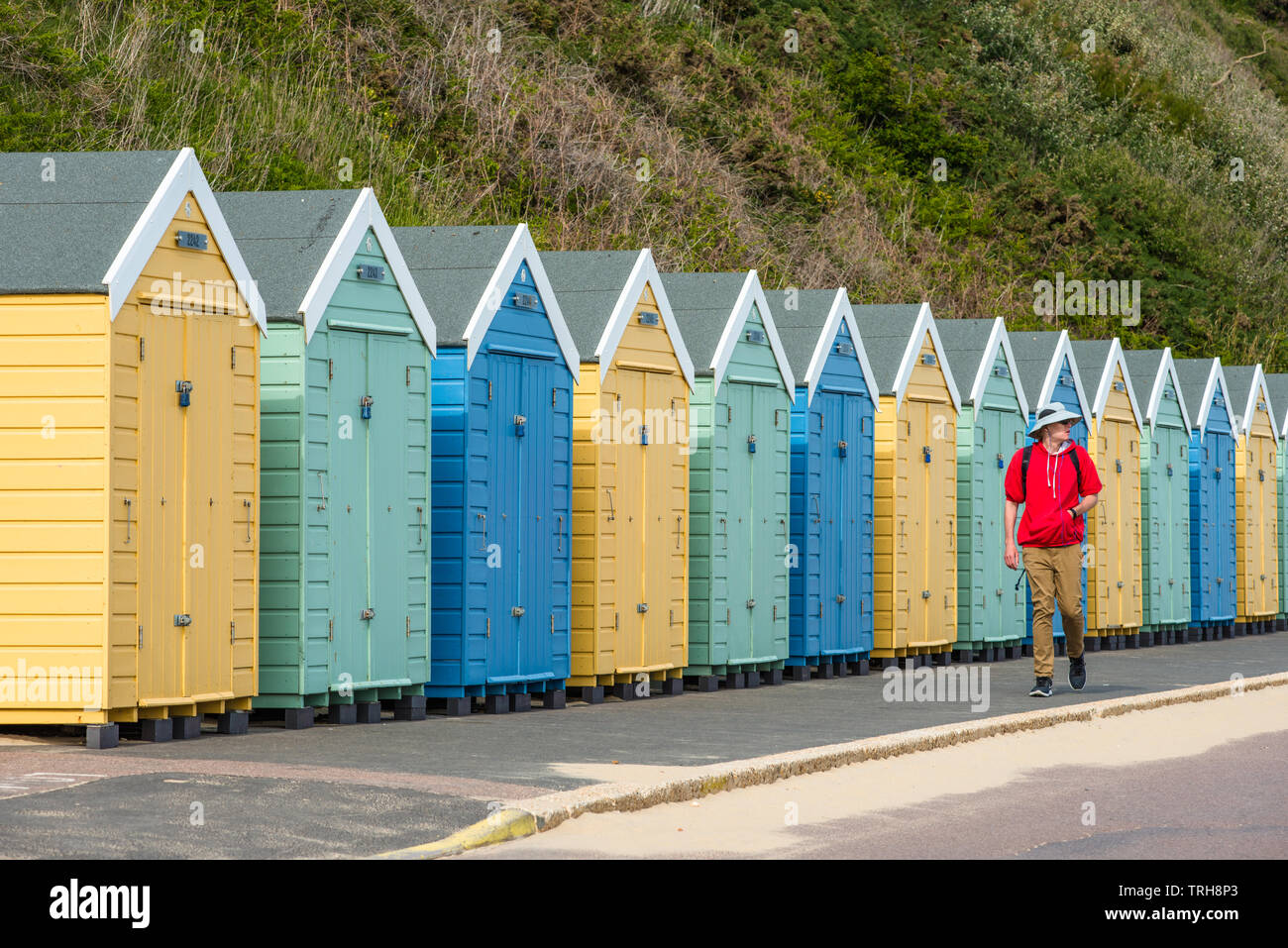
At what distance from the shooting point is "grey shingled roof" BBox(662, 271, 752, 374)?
1592 cm

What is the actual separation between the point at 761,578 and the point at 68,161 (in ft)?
25.0

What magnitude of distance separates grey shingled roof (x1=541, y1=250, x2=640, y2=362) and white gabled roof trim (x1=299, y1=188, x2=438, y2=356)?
178 centimetres

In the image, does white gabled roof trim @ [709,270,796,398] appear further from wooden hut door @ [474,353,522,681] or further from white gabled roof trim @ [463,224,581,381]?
wooden hut door @ [474,353,522,681]

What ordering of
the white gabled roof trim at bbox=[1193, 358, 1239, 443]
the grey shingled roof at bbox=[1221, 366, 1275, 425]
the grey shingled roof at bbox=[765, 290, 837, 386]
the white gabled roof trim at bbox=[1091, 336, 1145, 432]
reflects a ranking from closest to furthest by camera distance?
the grey shingled roof at bbox=[765, 290, 837, 386]
the white gabled roof trim at bbox=[1091, 336, 1145, 432]
the white gabled roof trim at bbox=[1193, 358, 1239, 443]
the grey shingled roof at bbox=[1221, 366, 1275, 425]

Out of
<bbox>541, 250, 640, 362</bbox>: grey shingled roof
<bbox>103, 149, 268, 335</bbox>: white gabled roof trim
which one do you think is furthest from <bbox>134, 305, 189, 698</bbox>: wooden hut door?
<bbox>541, 250, 640, 362</bbox>: grey shingled roof

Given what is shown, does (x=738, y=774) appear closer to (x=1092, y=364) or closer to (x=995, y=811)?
(x=995, y=811)

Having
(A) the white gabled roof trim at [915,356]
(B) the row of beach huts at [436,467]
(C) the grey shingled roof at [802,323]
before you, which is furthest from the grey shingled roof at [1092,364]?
(C) the grey shingled roof at [802,323]

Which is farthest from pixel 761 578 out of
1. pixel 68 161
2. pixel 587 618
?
pixel 68 161

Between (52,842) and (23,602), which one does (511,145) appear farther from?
(52,842)

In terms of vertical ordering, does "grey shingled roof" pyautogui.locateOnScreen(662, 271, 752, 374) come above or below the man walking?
above

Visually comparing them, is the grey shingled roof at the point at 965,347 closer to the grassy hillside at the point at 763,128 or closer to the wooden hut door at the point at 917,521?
the wooden hut door at the point at 917,521

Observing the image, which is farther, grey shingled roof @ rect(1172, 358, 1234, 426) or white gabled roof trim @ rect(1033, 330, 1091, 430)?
grey shingled roof @ rect(1172, 358, 1234, 426)

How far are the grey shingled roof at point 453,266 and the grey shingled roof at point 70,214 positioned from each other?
2810mm

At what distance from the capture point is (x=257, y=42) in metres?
26.5
